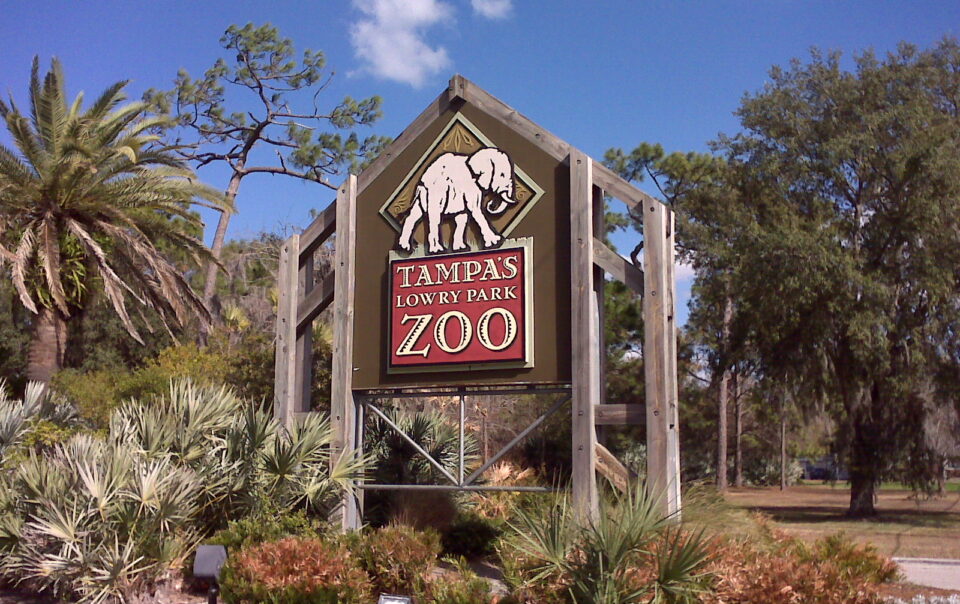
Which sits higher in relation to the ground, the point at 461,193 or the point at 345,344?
the point at 461,193

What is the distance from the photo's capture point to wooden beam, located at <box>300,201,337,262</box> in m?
13.5

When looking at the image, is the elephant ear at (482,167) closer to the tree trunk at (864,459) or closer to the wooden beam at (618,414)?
the wooden beam at (618,414)

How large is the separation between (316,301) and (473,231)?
2.71 meters

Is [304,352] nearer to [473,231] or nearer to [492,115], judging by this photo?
[473,231]

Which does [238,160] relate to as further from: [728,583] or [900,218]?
[728,583]

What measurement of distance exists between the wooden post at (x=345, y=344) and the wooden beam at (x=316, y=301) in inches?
11.4

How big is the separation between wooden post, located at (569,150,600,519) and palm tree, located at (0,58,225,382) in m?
9.28

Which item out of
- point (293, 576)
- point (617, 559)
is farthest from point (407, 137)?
point (617, 559)

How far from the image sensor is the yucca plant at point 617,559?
743cm

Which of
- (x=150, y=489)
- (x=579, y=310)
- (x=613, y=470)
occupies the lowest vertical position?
(x=150, y=489)

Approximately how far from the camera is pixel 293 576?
28.8ft

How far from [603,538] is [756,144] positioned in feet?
73.6

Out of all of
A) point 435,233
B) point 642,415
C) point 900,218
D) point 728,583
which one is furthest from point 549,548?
point 900,218

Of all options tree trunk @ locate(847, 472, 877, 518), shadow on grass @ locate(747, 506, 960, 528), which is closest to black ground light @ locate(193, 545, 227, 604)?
shadow on grass @ locate(747, 506, 960, 528)
